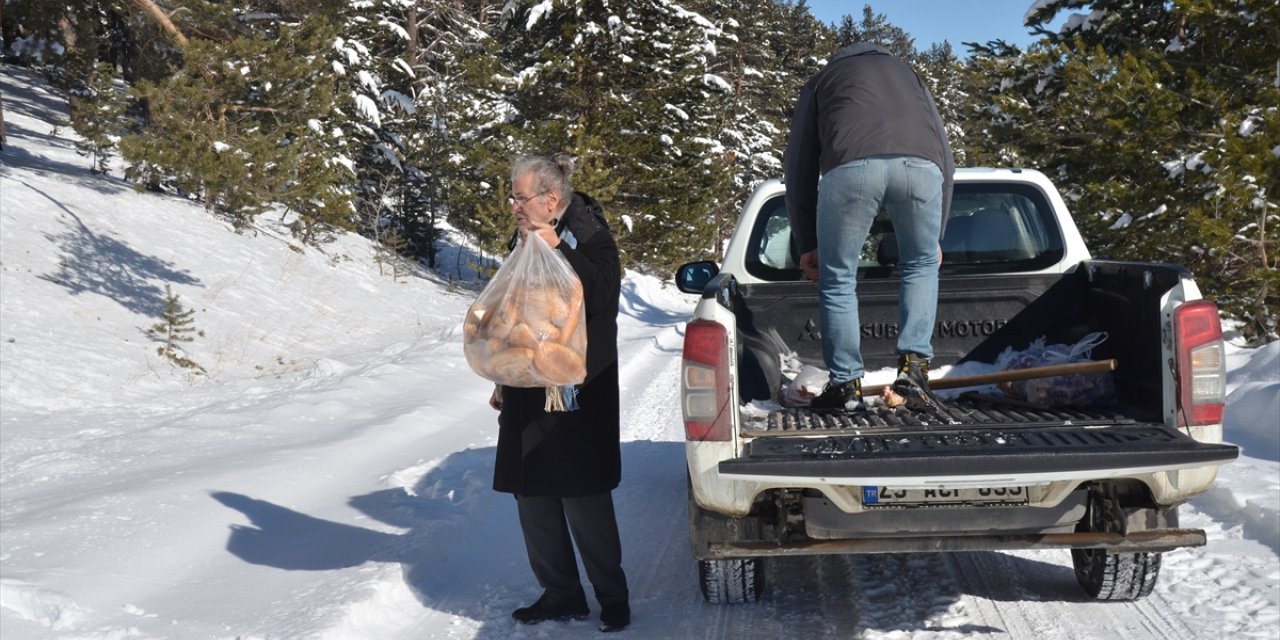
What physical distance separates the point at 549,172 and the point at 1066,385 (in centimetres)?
226

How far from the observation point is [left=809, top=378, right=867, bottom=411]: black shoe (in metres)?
4.02

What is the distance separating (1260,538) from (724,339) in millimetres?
3063

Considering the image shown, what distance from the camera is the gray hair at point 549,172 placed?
386cm

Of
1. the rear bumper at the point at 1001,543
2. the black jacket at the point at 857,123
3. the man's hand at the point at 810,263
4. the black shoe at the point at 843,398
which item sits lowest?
the rear bumper at the point at 1001,543

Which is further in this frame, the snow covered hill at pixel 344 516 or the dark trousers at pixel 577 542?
the dark trousers at pixel 577 542

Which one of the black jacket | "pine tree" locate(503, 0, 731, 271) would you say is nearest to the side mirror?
the black jacket

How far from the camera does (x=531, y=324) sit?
12.0 ft

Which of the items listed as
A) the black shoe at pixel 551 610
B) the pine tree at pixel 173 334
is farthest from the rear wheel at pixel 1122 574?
the pine tree at pixel 173 334

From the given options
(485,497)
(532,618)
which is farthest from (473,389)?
(532,618)

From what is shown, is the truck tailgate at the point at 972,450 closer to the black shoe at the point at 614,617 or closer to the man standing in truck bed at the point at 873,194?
the man standing in truck bed at the point at 873,194

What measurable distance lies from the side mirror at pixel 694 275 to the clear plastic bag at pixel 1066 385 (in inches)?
66.4

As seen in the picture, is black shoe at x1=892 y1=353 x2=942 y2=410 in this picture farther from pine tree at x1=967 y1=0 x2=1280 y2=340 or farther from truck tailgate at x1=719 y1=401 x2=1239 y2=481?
pine tree at x1=967 y1=0 x2=1280 y2=340

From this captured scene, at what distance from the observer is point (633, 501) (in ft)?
19.4

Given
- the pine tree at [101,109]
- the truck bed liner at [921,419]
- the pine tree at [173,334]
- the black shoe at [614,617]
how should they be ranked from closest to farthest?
the truck bed liner at [921,419]
the black shoe at [614,617]
the pine tree at [173,334]
the pine tree at [101,109]
